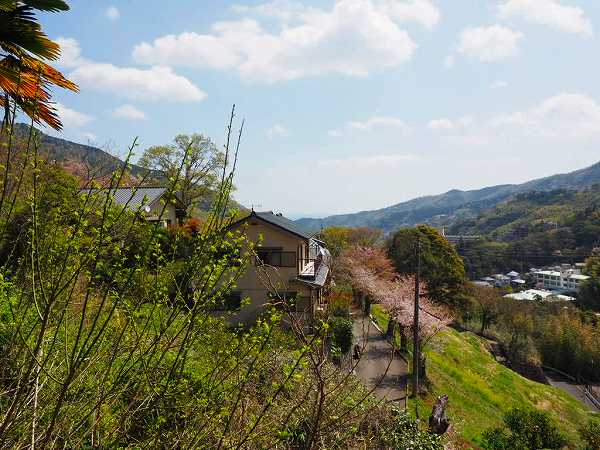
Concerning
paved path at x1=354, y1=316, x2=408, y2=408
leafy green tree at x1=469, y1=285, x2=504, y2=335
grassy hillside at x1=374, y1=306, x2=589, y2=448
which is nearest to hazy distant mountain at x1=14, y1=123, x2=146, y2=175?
paved path at x1=354, y1=316, x2=408, y2=408

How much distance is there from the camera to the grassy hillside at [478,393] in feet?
49.6

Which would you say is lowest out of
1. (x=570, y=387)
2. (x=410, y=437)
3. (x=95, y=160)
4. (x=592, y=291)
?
(x=570, y=387)

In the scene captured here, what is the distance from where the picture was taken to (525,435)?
36.0 feet

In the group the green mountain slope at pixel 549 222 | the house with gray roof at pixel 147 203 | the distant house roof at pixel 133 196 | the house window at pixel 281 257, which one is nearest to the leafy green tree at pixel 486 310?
the house window at pixel 281 257

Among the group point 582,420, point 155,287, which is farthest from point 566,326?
point 155,287

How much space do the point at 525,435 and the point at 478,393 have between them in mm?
8683

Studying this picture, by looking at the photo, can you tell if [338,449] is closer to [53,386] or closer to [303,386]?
[303,386]

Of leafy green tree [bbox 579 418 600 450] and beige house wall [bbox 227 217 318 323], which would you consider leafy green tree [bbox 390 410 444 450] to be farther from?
beige house wall [bbox 227 217 318 323]

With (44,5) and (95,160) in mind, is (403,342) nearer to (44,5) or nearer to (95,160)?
(95,160)

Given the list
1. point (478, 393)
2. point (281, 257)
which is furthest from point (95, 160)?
point (478, 393)

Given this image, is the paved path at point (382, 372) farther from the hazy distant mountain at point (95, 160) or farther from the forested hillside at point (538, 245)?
the forested hillside at point (538, 245)

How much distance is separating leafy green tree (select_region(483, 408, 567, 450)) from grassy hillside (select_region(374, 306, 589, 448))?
1.15 m

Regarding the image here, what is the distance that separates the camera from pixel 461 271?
2978cm

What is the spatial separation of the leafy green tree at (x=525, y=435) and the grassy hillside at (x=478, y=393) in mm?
1150
